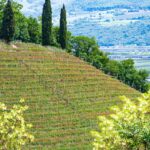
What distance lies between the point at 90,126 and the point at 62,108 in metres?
3.94

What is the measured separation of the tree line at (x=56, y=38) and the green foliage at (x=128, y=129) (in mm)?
47003

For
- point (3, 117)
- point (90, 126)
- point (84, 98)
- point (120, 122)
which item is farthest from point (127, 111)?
point (84, 98)

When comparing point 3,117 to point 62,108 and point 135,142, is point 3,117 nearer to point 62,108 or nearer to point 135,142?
point 135,142

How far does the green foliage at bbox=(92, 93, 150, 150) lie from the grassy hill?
24503 millimetres

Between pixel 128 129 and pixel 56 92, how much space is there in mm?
38536

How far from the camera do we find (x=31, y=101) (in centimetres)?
5653

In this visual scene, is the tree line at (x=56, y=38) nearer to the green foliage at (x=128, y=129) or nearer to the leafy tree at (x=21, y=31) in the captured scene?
the leafy tree at (x=21, y=31)

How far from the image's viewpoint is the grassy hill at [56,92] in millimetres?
51344

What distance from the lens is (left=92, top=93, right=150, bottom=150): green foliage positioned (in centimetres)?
2167

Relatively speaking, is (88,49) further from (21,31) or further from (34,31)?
(21,31)

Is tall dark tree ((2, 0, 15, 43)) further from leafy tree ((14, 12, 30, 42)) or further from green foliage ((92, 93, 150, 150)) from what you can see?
green foliage ((92, 93, 150, 150))

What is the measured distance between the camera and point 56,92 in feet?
198

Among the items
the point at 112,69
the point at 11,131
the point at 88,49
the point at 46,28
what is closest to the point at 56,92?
the point at 46,28

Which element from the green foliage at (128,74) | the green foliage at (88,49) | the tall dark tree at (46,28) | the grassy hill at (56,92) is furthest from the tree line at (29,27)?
the green foliage at (128,74)
